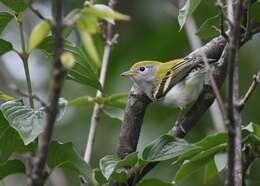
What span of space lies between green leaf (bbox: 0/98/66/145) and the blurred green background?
7.50 ft

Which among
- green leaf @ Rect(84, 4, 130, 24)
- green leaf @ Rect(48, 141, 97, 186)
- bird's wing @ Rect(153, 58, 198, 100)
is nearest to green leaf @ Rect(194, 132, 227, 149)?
green leaf @ Rect(48, 141, 97, 186)

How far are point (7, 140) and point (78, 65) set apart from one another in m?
0.37

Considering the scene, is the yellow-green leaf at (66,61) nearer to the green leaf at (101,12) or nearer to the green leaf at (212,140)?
the green leaf at (101,12)

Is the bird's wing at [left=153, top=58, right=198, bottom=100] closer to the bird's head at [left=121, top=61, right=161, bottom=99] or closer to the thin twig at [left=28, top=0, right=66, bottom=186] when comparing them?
the bird's head at [left=121, top=61, right=161, bottom=99]

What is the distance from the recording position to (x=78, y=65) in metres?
2.20

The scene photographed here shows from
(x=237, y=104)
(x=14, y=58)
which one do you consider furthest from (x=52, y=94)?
(x=14, y=58)

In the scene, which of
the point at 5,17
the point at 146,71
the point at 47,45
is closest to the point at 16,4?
the point at 5,17

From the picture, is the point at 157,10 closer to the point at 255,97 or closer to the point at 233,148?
the point at 255,97

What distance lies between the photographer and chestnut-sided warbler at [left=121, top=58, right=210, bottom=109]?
10.9 ft

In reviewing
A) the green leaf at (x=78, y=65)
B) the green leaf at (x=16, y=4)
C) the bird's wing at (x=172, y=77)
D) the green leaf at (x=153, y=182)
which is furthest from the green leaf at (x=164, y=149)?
the bird's wing at (x=172, y=77)

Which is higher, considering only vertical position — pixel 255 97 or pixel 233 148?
pixel 233 148

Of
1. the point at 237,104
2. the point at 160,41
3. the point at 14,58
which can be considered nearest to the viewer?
the point at 237,104

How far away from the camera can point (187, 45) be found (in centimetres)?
491

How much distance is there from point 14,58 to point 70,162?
10.7ft
